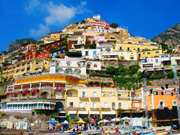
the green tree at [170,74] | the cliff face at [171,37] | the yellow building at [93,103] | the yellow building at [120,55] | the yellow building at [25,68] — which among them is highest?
the cliff face at [171,37]

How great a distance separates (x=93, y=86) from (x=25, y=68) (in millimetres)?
32635

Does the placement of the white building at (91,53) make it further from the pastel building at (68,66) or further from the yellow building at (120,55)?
the pastel building at (68,66)

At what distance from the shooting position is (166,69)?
66.2 m

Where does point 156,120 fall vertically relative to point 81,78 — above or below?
below

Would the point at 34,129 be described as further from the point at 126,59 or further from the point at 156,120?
the point at 126,59

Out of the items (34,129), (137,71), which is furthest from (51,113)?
(137,71)

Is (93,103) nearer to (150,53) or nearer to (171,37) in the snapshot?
(150,53)

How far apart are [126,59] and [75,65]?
55.3ft

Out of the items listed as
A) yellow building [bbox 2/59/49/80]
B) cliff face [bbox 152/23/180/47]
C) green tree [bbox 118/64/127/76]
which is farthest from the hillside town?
cliff face [bbox 152/23/180/47]

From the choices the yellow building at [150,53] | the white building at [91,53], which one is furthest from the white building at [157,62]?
the white building at [91,53]

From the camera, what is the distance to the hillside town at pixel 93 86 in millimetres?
45062

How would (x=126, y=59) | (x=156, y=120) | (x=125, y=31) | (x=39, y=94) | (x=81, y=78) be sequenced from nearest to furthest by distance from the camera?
(x=156, y=120), (x=39, y=94), (x=81, y=78), (x=126, y=59), (x=125, y=31)

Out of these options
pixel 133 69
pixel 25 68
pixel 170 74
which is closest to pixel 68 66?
pixel 25 68

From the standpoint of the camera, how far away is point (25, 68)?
250 ft
